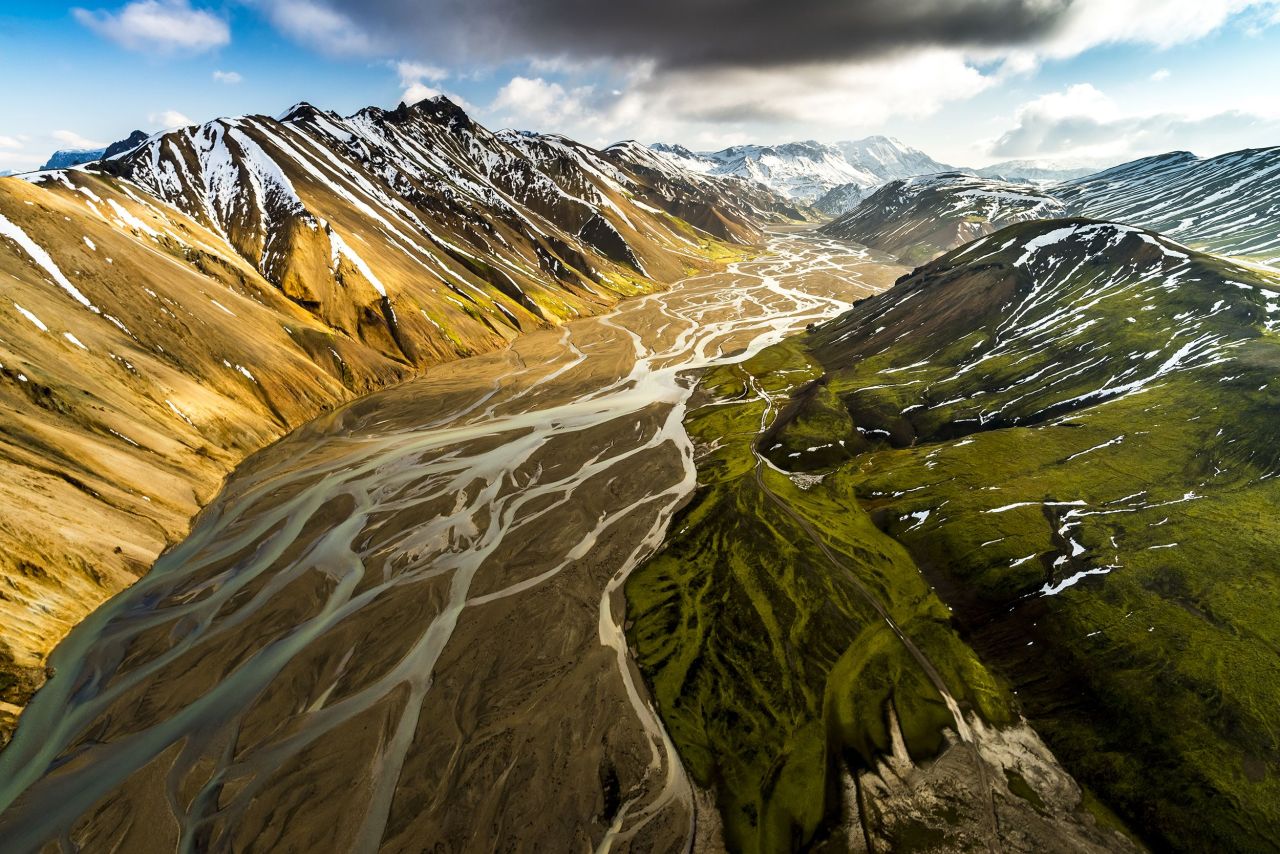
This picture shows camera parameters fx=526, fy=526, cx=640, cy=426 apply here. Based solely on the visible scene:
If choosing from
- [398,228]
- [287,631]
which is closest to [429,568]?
[287,631]

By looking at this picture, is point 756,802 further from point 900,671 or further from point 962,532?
point 962,532

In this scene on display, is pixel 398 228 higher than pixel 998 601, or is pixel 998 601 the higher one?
pixel 398 228

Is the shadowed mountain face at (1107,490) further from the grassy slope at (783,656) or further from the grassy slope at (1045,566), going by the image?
the grassy slope at (783,656)

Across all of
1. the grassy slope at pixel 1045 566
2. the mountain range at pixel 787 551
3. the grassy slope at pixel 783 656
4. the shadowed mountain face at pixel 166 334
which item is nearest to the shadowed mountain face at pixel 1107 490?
the grassy slope at pixel 1045 566

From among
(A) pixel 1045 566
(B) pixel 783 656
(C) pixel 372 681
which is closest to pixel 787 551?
(B) pixel 783 656

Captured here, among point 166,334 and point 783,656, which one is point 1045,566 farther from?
point 166,334

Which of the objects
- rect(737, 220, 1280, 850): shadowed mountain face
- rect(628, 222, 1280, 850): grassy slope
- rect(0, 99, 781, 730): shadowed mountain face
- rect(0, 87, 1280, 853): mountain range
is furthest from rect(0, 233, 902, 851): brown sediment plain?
rect(737, 220, 1280, 850): shadowed mountain face
